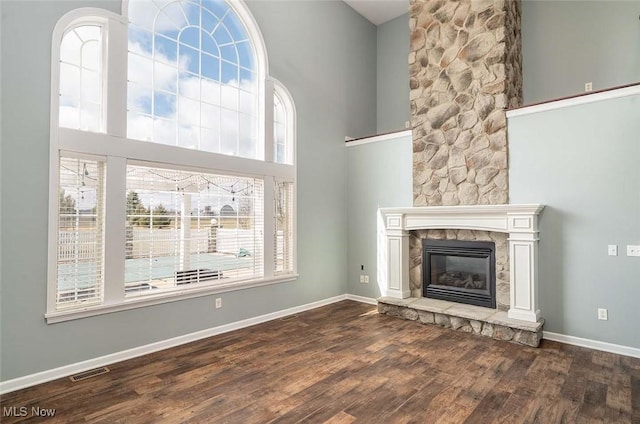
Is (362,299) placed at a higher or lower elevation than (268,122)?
lower

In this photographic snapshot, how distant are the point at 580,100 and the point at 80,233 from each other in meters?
5.22

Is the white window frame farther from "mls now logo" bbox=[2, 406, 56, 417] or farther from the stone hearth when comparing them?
the stone hearth

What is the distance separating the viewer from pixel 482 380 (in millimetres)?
A: 2939

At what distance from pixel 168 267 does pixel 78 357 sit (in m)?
1.11

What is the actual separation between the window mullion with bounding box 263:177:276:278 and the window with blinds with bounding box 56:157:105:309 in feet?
6.35

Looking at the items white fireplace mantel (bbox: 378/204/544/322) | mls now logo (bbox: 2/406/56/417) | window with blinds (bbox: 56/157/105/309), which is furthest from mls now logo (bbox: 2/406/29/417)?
white fireplace mantel (bbox: 378/204/544/322)

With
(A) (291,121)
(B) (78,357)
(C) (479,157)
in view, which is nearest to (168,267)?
(B) (78,357)

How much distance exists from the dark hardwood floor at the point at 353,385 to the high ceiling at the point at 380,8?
5.42 metres

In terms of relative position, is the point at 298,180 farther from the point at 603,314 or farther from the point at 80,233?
the point at 603,314

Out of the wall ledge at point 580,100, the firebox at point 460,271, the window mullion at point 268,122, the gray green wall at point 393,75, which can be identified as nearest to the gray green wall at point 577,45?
the wall ledge at point 580,100

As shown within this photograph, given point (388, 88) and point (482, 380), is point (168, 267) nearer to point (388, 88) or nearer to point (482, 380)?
point (482, 380)

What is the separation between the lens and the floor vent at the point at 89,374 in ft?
9.82

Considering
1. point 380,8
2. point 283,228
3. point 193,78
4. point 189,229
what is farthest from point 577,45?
point 189,229

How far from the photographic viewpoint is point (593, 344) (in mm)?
3662
